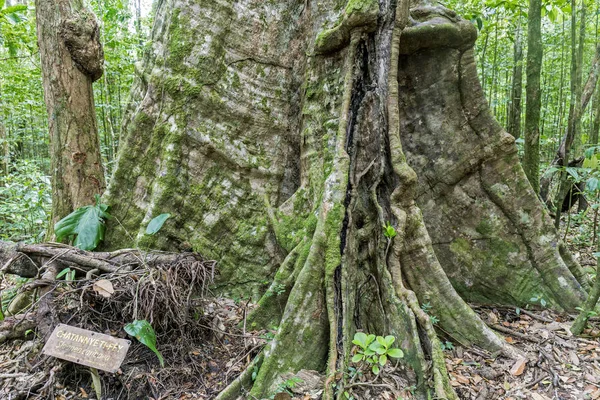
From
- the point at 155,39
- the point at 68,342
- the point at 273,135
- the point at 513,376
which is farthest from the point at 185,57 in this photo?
the point at 513,376

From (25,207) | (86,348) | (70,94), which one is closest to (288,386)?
(86,348)

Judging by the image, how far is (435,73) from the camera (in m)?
3.49

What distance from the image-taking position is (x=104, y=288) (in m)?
2.44

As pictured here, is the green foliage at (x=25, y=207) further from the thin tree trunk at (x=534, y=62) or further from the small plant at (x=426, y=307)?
the thin tree trunk at (x=534, y=62)

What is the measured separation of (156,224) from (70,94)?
1.71 metres

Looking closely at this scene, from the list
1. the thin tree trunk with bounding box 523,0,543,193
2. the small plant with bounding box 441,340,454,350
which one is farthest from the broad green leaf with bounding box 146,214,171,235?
the thin tree trunk with bounding box 523,0,543,193

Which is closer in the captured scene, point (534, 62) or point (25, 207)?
point (534, 62)

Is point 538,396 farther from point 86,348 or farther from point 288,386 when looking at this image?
point 86,348

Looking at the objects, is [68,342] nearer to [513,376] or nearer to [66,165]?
[66,165]

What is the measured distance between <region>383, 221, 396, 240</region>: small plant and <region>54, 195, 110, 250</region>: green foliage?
2.48 metres

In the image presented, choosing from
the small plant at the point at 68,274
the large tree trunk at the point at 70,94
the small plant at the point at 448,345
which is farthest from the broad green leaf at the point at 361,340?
the large tree trunk at the point at 70,94

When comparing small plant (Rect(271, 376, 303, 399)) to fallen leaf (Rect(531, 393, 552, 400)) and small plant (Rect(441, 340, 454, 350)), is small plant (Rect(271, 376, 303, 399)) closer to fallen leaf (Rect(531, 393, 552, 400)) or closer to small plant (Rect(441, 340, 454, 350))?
small plant (Rect(441, 340, 454, 350))

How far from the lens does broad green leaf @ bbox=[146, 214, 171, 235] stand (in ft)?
10.1

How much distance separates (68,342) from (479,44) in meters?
12.3
